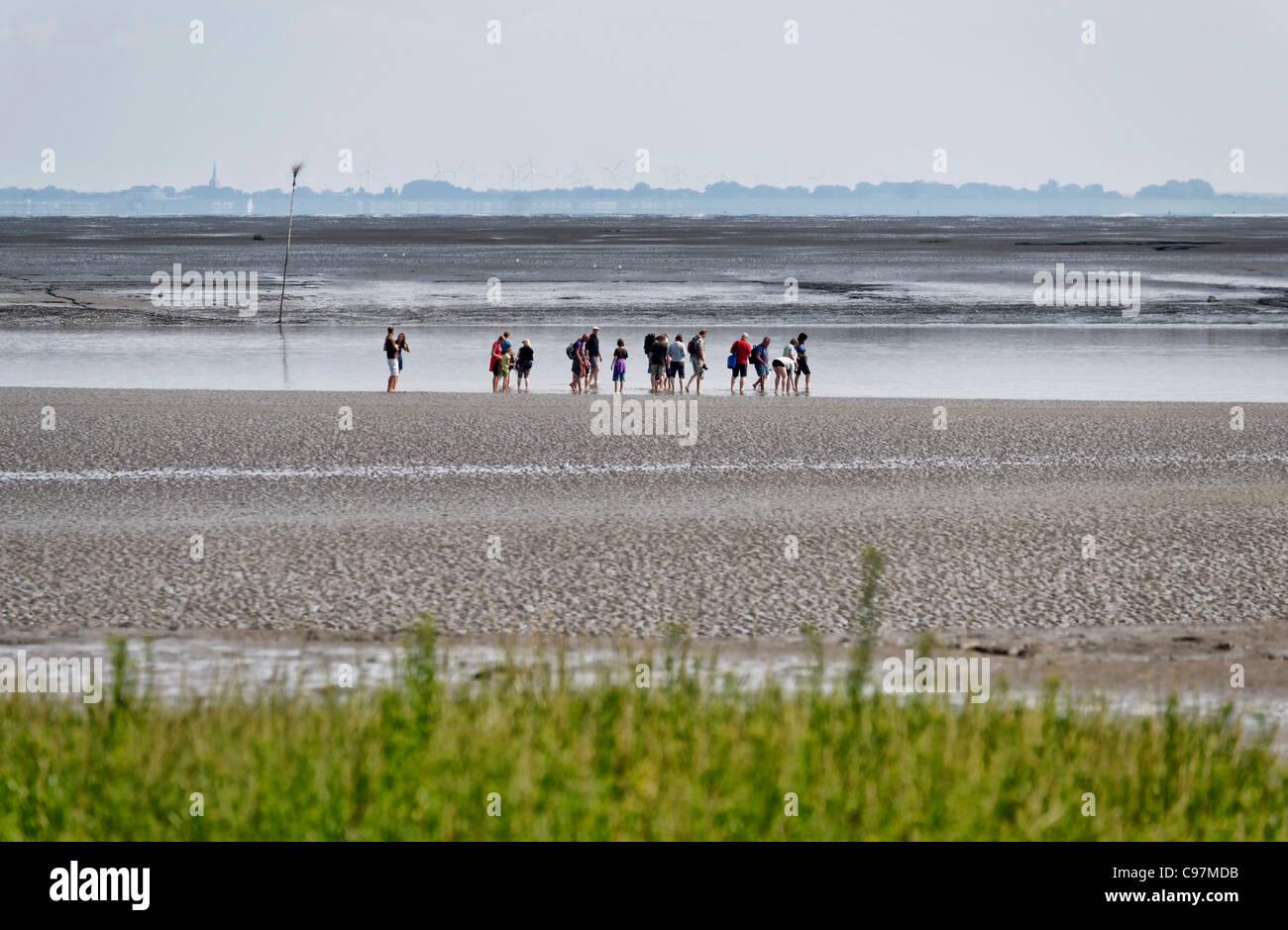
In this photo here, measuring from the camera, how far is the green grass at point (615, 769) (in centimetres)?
715

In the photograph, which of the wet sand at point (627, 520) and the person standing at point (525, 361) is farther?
the person standing at point (525, 361)

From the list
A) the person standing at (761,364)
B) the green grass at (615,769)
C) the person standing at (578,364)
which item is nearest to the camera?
the green grass at (615,769)

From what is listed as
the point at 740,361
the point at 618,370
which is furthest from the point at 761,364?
the point at 618,370

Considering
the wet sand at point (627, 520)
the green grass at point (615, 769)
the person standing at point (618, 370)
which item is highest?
the person standing at point (618, 370)

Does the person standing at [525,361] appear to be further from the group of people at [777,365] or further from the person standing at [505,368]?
the group of people at [777,365]

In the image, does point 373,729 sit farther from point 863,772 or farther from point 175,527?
point 175,527

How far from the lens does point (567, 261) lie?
10200 centimetres

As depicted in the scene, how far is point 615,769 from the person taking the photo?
26.6ft

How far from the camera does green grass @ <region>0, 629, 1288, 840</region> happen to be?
715cm

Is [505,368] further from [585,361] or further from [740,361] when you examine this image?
[740,361]

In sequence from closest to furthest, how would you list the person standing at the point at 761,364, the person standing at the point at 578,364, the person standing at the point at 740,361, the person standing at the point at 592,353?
the person standing at the point at 578,364, the person standing at the point at 592,353, the person standing at the point at 740,361, the person standing at the point at 761,364

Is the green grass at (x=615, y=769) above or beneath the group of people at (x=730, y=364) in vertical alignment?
beneath

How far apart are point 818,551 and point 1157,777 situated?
833 cm

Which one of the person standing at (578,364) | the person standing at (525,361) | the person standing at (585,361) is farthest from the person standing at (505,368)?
the person standing at (585,361)
